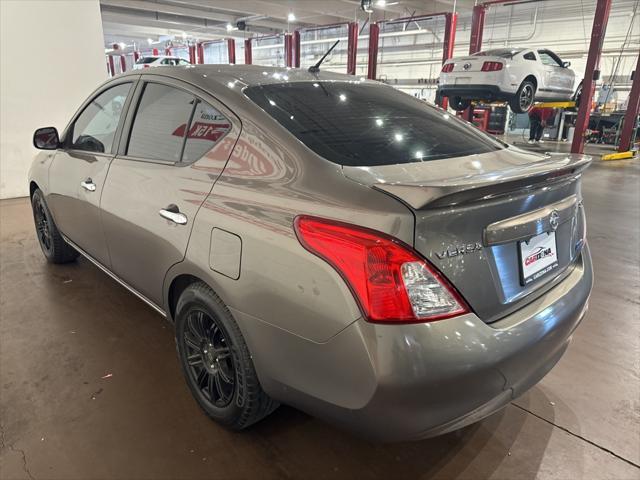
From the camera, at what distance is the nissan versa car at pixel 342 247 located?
1142 mm

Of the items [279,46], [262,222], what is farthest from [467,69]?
[279,46]

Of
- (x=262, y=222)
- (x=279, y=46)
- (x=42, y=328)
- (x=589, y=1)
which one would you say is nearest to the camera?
(x=262, y=222)

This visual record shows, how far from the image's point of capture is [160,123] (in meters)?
2.00

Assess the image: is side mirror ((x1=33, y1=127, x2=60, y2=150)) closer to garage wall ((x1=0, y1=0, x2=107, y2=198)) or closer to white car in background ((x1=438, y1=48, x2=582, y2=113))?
garage wall ((x1=0, y1=0, x2=107, y2=198))

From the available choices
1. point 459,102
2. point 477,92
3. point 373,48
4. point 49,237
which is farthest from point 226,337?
point 373,48

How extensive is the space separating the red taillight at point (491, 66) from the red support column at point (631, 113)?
195 inches

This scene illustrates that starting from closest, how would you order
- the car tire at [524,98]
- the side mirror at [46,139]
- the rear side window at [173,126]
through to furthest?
the rear side window at [173,126]
the side mirror at [46,139]
the car tire at [524,98]

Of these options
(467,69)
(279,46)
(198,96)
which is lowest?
(198,96)

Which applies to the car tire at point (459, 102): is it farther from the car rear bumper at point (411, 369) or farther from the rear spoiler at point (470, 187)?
the car rear bumper at point (411, 369)

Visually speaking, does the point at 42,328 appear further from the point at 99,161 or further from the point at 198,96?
the point at 198,96

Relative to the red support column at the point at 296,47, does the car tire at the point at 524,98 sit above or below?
below

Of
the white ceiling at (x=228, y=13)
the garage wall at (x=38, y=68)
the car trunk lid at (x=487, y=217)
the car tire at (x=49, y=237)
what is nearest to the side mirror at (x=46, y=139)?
the car tire at (x=49, y=237)

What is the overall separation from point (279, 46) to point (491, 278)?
2453cm

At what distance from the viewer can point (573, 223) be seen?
1636mm
